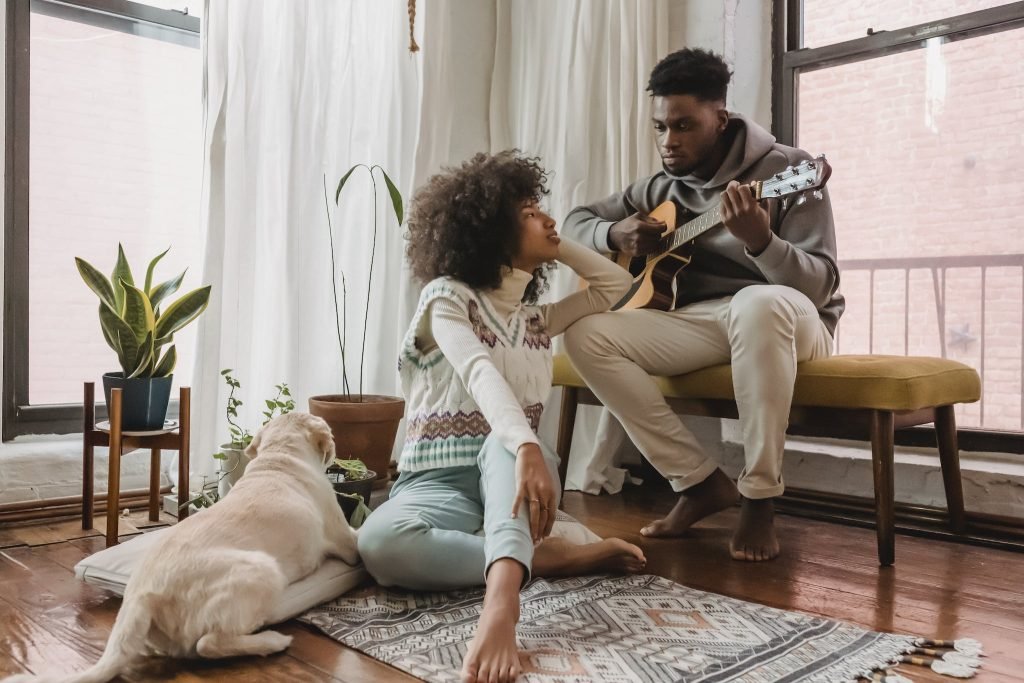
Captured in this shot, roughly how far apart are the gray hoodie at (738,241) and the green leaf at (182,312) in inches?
43.7

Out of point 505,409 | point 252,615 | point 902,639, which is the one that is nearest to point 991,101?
point 902,639

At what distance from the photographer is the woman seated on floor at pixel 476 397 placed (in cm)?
149

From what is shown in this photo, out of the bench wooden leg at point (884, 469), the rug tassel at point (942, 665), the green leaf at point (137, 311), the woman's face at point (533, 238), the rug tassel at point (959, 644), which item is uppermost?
the woman's face at point (533, 238)

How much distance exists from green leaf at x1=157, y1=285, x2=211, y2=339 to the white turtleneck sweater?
83 centimetres

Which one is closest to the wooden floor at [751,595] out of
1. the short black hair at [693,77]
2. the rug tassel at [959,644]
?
the rug tassel at [959,644]

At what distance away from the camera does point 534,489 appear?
140cm

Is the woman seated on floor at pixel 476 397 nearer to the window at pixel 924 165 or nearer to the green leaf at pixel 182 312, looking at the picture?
the green leaf at pixel 182 312

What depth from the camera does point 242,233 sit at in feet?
8.62

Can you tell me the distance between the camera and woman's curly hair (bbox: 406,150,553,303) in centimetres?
186

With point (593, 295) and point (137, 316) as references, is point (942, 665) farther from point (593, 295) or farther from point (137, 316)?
point (137, 316)

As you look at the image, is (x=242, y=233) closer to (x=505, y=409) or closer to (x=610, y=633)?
(x=505, y=409)

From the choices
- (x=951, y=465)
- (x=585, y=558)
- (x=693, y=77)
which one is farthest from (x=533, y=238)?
(x=951, y=465)

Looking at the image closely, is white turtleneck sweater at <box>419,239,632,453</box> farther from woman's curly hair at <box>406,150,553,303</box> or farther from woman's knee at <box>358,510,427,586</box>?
woman's knee at <box>358,510,427,586</box>

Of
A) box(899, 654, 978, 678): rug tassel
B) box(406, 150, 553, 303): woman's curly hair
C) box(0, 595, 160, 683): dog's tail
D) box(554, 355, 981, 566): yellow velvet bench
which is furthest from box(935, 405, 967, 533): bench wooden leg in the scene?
box(0, 595, 160, 683): dog's tail
